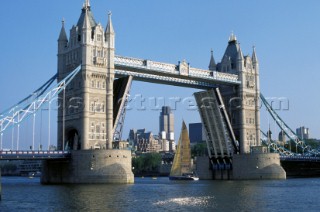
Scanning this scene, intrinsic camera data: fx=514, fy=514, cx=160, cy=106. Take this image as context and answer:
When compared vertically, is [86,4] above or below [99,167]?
above

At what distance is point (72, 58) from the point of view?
9750 cm

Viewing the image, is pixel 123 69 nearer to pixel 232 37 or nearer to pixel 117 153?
pixel 117 153

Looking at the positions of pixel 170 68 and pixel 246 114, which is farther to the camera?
pixel 246 114

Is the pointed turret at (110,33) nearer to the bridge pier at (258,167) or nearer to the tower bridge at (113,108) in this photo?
the tower bridge at (113,108)

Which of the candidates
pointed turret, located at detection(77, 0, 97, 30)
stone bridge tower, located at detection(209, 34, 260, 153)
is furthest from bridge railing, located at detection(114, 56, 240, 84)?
pointed turret, located at detection(77, 0, 97, 30)

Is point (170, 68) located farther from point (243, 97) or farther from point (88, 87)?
point (243, 97)

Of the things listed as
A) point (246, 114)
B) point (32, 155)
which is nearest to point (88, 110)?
point (32, 155)

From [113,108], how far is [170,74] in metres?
14.3

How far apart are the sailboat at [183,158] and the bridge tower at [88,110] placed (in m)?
44.6

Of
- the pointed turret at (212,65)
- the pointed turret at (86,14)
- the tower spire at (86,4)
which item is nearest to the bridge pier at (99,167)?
the pointed turret at (86,14)

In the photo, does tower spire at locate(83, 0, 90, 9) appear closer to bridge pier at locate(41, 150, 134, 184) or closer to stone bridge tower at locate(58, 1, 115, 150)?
stone bridge tower at locate(58, 1, 115, 150)

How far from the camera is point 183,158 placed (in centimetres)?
14012

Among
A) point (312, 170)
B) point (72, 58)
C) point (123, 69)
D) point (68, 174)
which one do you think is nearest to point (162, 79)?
point (123, 69)

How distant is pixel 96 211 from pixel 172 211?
7005 millimetres
